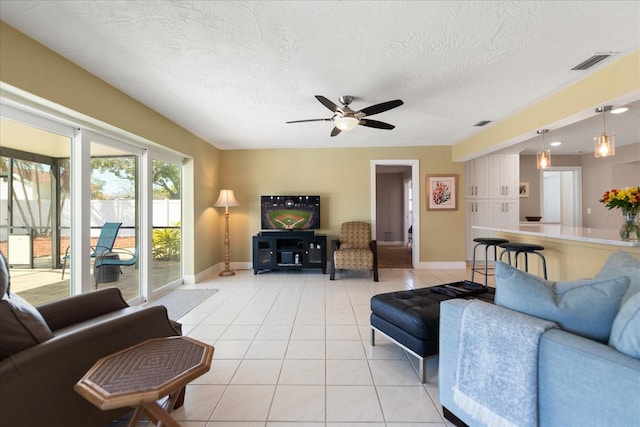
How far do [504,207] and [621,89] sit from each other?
140 inches

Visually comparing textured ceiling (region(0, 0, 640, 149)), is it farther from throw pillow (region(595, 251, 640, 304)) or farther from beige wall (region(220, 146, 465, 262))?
beige wall (region(220, 146, 465, 262))

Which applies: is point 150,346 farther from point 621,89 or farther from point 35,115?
point 621,89

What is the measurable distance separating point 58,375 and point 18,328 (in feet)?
0.81

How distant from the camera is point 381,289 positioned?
151 inches

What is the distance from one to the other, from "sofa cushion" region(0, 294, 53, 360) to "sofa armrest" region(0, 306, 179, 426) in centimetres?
4

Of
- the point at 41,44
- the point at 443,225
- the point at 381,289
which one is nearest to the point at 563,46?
the point at 381,289

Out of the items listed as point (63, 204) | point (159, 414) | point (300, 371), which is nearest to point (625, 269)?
point (300, 371)

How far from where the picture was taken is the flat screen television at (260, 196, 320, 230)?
4.96m

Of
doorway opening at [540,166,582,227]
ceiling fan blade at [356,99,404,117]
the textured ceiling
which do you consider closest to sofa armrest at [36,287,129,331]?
the textured ceiling

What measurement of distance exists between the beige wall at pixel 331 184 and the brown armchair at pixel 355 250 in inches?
11.9

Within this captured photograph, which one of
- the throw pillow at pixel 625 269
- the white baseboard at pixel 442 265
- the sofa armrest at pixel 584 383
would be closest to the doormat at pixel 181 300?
the sofa armrest at pixel 584 383

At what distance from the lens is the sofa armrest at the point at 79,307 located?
149cm

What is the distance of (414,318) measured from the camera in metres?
1.77

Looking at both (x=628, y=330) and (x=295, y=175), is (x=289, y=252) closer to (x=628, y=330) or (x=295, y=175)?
(x=295, y=175)
